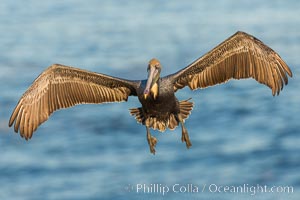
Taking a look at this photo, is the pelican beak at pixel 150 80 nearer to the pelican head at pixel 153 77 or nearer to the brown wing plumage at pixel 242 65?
the pelican head at pixel 153 77

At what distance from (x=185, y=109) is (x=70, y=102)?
1857 mm

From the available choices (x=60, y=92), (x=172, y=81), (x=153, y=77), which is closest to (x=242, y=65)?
(x=172, y=81)

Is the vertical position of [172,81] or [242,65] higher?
[242,65]

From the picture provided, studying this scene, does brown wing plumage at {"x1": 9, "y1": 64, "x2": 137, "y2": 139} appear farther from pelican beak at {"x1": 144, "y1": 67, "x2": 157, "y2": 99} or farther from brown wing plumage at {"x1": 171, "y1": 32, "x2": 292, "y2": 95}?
brown wing plumage at {"x1": 171, "y1": 32, "x2": 292, "y2": 95}

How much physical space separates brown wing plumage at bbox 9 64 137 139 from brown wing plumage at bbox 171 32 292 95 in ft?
3.37

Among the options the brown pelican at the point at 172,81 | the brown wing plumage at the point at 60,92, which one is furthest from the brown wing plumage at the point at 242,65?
the brown wing plumage at the point at 60,92

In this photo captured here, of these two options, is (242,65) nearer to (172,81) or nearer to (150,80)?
(172,81)

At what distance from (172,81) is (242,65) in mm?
1336

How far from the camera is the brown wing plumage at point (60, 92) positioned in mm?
19188

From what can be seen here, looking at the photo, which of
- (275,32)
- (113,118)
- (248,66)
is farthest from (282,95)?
(248,66)

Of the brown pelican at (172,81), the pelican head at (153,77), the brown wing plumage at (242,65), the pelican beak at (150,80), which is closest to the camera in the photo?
the pelican beak at (150,80)

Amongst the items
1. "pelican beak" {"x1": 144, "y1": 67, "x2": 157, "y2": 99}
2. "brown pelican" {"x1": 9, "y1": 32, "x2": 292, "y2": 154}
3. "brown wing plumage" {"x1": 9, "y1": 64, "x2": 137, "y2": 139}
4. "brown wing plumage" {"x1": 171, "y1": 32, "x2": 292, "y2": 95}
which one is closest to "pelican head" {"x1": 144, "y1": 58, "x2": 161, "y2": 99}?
"pelican beak" {"x1": 144, "y1": 67, "x2": 157, "y2": 99}

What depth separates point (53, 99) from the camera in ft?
63.8

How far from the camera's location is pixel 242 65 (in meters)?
19.6
